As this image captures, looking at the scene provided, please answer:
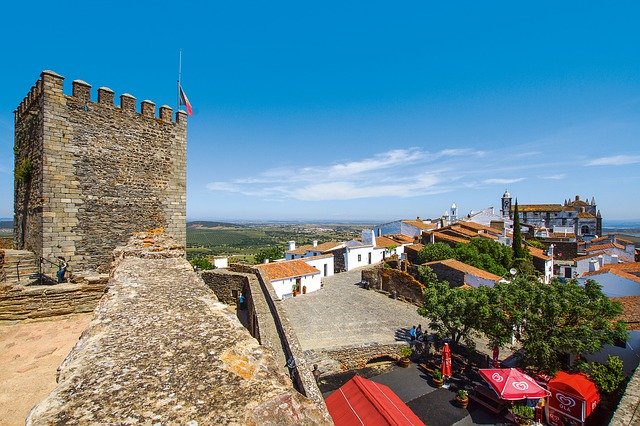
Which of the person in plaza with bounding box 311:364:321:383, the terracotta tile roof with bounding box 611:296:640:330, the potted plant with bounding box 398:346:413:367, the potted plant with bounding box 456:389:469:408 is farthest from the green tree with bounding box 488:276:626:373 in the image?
the person in plaza with bounding box 311:364:321:383

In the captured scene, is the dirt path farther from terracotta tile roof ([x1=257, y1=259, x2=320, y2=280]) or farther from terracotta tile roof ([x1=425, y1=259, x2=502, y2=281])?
terracotta tile roof ([x1=425, y1=259, x2=502, y2=281])

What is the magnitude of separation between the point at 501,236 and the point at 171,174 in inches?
1641

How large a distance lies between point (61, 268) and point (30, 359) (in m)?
4.50

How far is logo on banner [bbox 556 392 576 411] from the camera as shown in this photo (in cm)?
1012

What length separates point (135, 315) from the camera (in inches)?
99.0

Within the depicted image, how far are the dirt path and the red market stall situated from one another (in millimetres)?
13208

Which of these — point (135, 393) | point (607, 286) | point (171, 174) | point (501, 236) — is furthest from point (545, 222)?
point (135, 393)

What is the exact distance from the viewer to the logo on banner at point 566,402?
10.1 meters

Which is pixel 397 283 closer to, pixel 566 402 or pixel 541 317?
pixel 541 317

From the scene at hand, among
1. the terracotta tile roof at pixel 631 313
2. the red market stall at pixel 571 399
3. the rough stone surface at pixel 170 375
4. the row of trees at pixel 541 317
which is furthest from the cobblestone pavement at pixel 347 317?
the rough stone surface at pixel 170 375

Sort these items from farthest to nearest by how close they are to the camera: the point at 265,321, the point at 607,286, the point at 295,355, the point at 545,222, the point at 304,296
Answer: the point at 545,222 → the point at 304,296 → the point at 607,286 → the point at 265,321 → the point at 295,355

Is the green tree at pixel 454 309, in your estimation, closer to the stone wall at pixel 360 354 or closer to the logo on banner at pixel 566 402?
the stone wall at pixel 360 354

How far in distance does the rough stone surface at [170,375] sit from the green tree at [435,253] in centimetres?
2922

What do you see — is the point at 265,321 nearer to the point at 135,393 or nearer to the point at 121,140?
the point at 121,140
